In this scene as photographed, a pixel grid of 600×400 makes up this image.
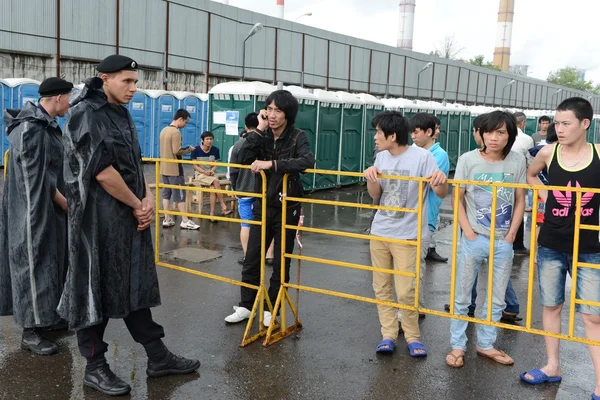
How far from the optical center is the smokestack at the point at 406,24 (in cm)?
5753

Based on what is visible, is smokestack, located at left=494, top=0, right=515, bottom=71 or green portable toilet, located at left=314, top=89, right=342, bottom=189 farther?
smokestack, located at left=494, top=0, right=515, bottom=71

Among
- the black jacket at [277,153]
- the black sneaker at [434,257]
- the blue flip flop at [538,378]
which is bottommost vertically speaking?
the blue flip flop at [538,378]

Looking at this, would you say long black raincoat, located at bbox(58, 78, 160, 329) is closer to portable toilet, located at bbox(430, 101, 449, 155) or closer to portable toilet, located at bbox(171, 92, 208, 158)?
portable toilet, located at bbox(430, 101, 449, 155)

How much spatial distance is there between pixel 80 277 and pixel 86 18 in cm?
1958

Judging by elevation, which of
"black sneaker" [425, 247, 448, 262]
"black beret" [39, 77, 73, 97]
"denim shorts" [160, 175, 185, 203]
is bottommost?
"black sneaker" [425, 247, 448, 262]

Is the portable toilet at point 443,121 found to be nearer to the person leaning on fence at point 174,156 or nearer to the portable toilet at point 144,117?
the portable toilet at point 144,117

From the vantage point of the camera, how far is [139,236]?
376 cm

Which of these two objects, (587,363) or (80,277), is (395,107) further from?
(80,277)

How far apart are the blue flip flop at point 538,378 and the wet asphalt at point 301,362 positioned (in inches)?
1.6

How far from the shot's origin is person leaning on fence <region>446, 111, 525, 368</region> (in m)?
4.12

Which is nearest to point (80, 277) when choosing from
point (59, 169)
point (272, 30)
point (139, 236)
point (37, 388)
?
point (139, 236)

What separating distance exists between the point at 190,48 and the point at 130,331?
2273cm

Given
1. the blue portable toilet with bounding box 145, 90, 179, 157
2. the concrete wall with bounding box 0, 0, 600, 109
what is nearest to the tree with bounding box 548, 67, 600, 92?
the concrete wall with bounding box 0, 0, 600, 109

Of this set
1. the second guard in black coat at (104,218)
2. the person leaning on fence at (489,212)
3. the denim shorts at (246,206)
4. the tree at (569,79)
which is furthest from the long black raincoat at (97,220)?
the tree at (569,79)
